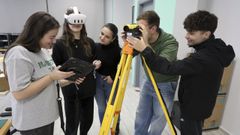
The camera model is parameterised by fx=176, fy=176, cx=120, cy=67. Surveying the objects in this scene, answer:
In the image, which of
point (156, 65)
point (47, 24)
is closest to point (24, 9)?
point (47, 24)

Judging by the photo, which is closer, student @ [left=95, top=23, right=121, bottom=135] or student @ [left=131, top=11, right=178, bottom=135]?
student @ [left=131, top=11, right=178, bottom=135]

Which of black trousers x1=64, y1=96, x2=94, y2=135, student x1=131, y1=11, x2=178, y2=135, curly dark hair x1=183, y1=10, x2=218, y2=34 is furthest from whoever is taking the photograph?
black trousers x1=64, y1=96, x2=94, y2=135

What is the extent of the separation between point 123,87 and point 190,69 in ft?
A: 1.37

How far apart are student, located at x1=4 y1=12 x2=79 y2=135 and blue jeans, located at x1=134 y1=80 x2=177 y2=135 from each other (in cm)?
78

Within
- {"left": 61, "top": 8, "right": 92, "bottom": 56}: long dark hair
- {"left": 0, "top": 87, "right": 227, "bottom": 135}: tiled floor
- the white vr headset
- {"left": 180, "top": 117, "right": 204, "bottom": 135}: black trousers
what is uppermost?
the white vr headset

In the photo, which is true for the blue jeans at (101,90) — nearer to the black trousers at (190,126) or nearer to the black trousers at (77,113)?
the black trousers at (77,113)

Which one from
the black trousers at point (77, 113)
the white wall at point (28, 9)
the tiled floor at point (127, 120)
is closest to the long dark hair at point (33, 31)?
the black trousers at point (77, 113)

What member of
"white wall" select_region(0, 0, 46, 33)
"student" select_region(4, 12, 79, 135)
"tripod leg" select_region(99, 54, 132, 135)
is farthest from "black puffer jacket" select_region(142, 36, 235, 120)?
"white wall" select_region(0, 0, 46, 33)

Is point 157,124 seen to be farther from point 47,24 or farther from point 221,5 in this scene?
point 221,5

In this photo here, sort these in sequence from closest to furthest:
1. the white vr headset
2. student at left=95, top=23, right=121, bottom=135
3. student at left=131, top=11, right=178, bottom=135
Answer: student at left=131, top=11, right=178, bottom=135 < the white vr headset < student at left=95, top=23, right=121, bottom=135

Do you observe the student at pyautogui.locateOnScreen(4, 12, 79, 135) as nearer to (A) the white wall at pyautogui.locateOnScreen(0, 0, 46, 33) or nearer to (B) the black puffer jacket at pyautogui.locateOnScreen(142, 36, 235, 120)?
(B) the black puffer jacket at pyautogui.locateOnScreen(142, 36, 235, 120)

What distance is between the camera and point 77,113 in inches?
68.3

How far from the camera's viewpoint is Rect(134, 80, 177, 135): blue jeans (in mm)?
1533

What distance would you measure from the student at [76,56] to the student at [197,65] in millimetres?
701
